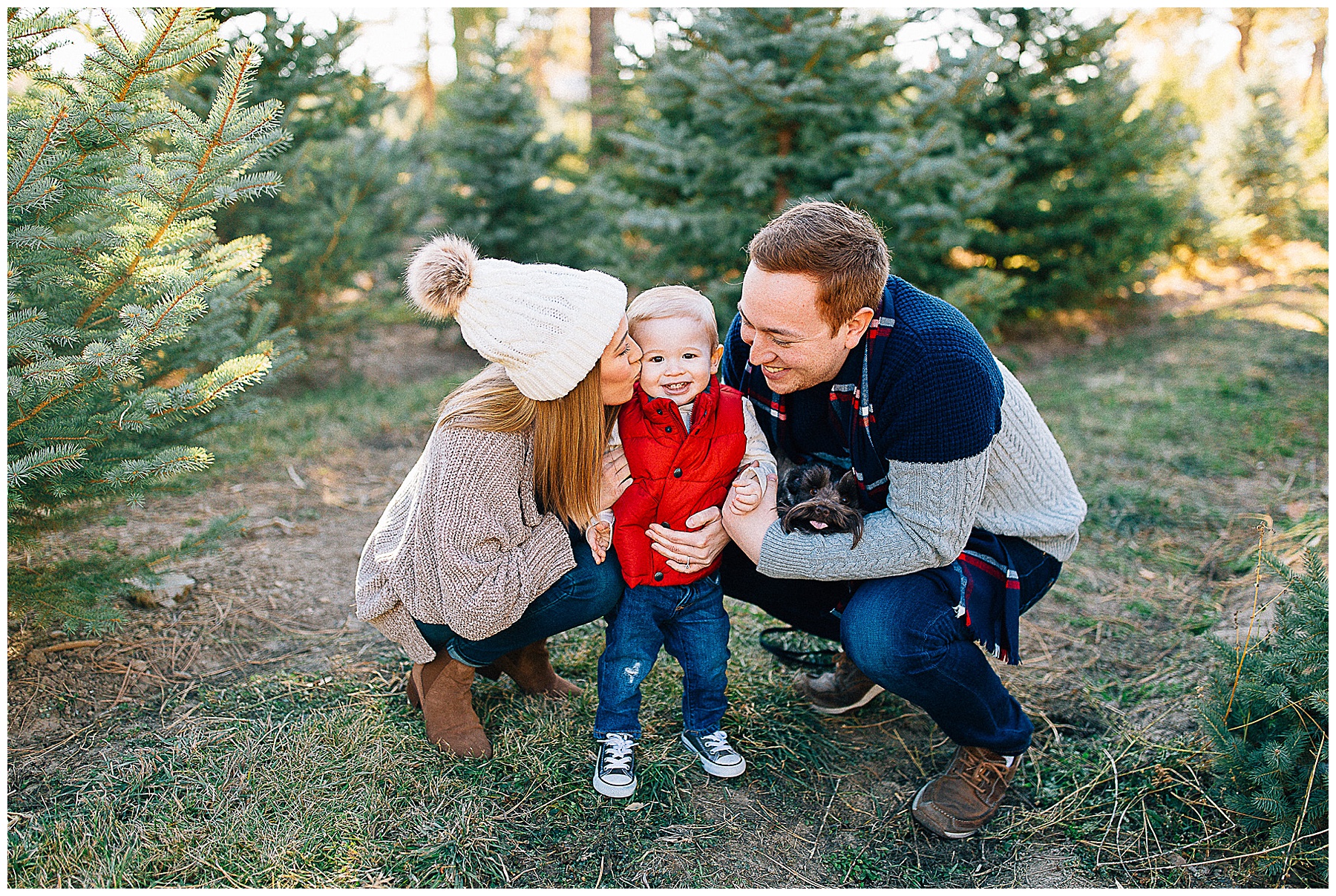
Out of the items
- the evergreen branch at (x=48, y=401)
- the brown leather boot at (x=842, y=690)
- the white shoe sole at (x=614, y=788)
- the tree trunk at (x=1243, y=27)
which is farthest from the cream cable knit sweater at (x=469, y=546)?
the tree trunk at (x=1243, y=27)

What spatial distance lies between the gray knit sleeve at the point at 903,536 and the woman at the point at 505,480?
18.3 inches

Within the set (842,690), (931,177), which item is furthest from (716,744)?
(931,177)

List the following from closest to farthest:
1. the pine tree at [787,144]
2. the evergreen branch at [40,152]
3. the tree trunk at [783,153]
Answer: the evergreen branch at [40,152] → the pine tree at [787,144] → the tree trunk at [783,153]

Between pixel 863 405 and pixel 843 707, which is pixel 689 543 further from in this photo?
pixel 843 707

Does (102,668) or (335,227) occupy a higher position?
(335,227)

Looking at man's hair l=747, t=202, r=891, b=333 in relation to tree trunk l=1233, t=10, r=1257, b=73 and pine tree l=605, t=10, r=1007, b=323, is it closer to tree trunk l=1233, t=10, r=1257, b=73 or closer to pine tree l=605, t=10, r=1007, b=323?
pine tree l=605, t=10, r=1007, b=323

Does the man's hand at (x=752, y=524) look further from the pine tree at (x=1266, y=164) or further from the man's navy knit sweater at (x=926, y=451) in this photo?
the pine tree at (x=1266, y=164)

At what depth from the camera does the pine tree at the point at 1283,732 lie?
1.98 meters

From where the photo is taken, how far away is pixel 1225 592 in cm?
325

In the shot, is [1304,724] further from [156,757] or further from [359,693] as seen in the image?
[156,757]

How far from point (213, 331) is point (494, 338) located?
1.34 metres

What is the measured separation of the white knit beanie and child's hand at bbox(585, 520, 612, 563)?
370 mm

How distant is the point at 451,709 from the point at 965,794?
1339 mm

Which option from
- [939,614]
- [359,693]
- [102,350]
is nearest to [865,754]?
[939,614]
